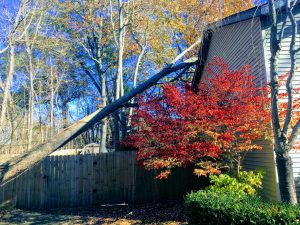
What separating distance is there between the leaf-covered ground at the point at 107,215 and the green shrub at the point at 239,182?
145 cm

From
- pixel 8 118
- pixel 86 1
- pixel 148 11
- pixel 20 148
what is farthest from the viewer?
pixel 20 148

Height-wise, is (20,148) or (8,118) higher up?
(8,118)

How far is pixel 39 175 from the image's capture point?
11.4 metres

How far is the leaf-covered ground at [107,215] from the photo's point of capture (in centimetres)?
858

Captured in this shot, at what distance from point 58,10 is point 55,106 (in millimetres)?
13312

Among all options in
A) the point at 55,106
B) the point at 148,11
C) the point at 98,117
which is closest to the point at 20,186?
the point at 98,117

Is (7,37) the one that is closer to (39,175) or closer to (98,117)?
(98,117)

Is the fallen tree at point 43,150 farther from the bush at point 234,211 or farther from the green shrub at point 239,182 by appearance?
the green shrub at point 239,182

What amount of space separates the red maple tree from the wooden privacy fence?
2.94 metres

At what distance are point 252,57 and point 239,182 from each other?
3579mm

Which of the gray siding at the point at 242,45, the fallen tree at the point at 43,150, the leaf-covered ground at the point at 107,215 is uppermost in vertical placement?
the gray siding at the point at 242,45

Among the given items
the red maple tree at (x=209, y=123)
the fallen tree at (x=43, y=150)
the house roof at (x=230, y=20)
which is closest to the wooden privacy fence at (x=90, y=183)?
the fallen tree at (x=43, y=150)

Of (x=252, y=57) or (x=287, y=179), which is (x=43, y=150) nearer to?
(x=287, y=179)

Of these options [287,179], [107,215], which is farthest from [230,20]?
[107,215]
